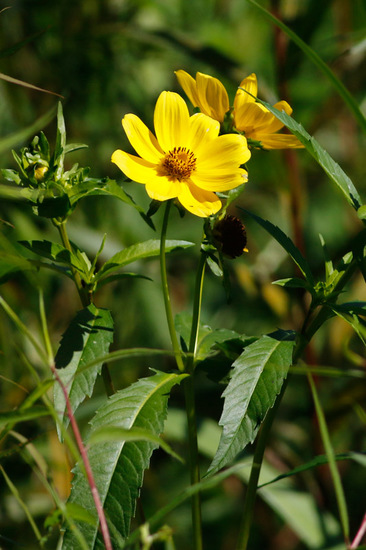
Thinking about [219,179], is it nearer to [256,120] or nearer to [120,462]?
[256,120]

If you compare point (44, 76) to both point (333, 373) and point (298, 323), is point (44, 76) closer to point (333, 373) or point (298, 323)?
point (298, 323)

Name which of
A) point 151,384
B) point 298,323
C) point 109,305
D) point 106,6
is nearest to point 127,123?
point 151,384

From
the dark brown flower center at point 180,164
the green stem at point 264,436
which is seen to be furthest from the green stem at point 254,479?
the dark brown flower center at point 180,164

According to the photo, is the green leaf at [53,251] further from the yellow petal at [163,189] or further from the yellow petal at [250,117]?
the yellow petal at [250,117]

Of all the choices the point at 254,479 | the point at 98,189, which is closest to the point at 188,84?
the point at 98,189

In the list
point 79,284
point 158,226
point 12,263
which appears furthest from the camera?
point 158,226
